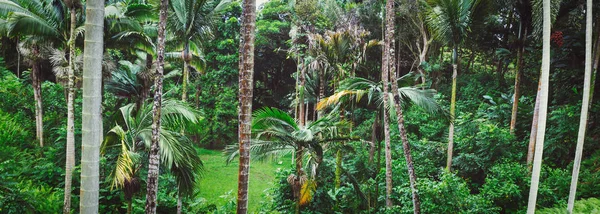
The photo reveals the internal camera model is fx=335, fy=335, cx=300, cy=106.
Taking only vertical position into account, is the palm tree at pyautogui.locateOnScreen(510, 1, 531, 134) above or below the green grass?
above

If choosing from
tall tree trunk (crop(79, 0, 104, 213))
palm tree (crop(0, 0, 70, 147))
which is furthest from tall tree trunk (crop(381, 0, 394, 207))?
palm tree (crop(0, 0, 70, 147))

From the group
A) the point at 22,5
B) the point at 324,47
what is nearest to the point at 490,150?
the point at 324,47

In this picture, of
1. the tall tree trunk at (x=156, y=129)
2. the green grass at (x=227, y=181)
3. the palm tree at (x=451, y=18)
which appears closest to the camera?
the tall tree trunk at (x=156, y=129)

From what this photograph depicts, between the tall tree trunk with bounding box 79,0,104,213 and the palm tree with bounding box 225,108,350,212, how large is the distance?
382 centimetres

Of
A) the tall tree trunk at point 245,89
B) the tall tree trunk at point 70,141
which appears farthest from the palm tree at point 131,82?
the tall tree trunk at point 245,89

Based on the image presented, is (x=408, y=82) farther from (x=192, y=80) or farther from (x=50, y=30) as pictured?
(x=192, y=80)

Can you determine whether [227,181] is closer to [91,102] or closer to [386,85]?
[386,85]

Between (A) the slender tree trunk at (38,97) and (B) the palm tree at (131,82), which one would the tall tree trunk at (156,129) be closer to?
(B) the palm tree at (131,82)

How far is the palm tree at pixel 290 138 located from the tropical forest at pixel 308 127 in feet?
0.11

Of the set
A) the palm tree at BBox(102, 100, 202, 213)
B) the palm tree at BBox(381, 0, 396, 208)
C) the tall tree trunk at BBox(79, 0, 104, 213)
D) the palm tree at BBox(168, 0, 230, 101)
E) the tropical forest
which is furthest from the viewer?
the palm tree at BBox(168, 0, 230, 101)

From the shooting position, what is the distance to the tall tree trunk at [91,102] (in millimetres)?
2955

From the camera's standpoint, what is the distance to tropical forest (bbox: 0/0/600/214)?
5391mm

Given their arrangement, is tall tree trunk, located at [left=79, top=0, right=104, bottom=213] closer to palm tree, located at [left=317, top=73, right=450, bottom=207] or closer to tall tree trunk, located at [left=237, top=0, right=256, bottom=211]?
tall tree trunk, located at [left=237, top=0, right=256, bottom=211]

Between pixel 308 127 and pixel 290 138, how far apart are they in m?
0.46
